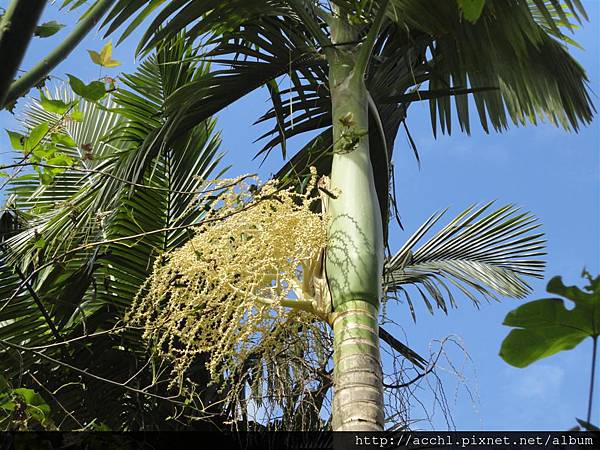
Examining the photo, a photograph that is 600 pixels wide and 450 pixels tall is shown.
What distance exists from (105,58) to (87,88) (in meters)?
0.25

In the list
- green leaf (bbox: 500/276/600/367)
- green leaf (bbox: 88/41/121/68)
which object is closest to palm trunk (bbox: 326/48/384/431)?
green leaf (bbox: 88/41/121/68)

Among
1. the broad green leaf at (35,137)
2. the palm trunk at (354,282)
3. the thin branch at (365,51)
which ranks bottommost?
the palm trunk at (354,282)

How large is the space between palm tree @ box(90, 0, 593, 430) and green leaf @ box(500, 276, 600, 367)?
1.49m

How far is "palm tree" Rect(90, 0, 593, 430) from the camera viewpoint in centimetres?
250

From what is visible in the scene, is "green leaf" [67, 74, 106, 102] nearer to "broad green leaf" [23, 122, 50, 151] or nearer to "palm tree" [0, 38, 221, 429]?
"broad green leaf" [23, 122, 50, 151]

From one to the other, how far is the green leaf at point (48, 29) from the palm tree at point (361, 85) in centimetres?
101

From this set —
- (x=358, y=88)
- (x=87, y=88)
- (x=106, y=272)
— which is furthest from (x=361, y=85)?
(x=106, y=272)

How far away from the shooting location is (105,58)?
2234 millimetres

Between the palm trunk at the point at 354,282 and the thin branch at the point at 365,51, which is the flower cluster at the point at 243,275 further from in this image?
the thin branch at the point at 365,51

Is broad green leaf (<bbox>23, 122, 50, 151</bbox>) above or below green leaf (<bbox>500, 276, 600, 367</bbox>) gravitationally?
above

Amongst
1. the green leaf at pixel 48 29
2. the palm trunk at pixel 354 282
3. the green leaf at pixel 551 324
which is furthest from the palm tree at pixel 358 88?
the green leaf at pixel 551 324

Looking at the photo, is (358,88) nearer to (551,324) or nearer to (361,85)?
(361,85)

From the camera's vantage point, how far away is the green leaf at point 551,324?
777 millimetres

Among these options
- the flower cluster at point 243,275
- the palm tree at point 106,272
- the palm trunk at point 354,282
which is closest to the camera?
the palm trunk at point 354,282
